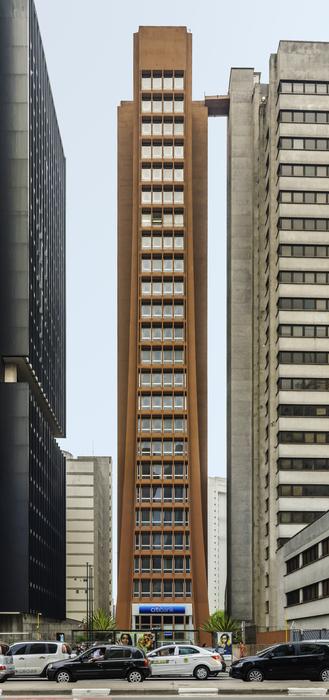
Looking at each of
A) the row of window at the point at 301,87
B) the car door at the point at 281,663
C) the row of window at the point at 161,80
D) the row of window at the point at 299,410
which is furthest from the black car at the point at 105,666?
the row of window at the point at 161,80

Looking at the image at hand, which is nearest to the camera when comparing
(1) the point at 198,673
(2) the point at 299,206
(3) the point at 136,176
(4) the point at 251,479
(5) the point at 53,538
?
(1) the point at 198,673

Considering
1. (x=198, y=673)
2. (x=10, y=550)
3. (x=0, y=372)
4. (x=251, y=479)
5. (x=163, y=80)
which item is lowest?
(x=198, y=673)

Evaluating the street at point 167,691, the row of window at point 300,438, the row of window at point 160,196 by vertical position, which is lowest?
the street at point 167,691

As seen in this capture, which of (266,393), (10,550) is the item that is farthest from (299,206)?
(10,550)

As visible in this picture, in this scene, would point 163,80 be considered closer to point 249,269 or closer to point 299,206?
point 249,269

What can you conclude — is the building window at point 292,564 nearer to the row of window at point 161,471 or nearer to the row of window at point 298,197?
the row of window at point 298,197

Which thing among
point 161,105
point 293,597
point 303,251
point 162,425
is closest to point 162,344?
point 162,425

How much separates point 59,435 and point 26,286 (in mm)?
55152

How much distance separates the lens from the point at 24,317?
123 m

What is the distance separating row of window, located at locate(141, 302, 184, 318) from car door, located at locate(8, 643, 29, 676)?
3269 inches

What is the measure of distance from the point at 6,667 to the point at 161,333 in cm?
8729

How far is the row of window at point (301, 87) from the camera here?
119938 millimetres

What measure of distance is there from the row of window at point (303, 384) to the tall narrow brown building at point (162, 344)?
24936 mm

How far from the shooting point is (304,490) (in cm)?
11331
